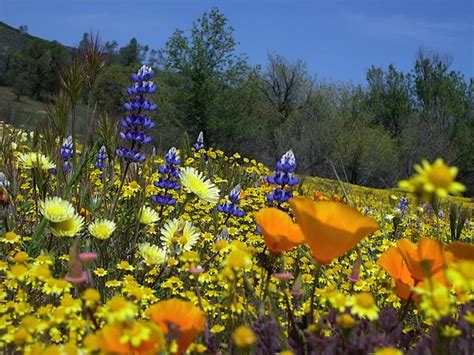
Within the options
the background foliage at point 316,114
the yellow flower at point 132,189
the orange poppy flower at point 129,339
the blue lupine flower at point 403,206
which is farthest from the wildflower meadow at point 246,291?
the background foliage at point 316,114

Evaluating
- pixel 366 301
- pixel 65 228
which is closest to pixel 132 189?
pixel 65 228

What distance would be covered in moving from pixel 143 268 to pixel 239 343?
1.61 m

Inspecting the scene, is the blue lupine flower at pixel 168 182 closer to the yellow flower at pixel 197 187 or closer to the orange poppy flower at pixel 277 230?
the yellow flower at pixel 197 187

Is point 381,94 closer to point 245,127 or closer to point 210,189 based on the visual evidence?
point 245,127

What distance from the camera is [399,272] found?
4.84 feet

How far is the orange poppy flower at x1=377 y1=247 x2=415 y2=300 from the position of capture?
56.8 inches

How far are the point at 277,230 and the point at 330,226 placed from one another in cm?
20

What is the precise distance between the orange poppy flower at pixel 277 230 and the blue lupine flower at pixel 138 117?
183 centimetres

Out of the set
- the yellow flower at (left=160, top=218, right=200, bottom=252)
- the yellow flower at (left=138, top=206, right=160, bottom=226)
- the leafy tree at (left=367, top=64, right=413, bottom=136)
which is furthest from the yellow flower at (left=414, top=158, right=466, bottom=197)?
the leafy tree at (left=367, top=64, right=413, bottom=136)

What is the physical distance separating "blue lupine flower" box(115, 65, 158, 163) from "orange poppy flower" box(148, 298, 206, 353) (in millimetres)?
2100

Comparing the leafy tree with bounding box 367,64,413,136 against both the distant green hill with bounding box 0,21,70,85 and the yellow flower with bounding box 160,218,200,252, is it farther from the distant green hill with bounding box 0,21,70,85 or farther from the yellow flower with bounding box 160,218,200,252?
the distant green hill with bounding box 0,21,70,85

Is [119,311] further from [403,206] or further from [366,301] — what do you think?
[403,206]

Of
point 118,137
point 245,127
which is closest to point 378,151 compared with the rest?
point 245,127

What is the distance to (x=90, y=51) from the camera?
2.82 meters
